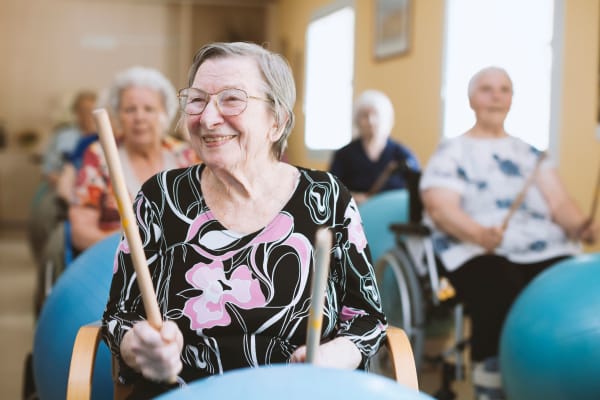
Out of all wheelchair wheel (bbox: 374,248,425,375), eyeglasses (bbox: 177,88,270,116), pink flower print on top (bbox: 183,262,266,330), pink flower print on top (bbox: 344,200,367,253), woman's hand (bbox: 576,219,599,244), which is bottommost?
wheelchair wheel (bbox: 374,248,425,375)

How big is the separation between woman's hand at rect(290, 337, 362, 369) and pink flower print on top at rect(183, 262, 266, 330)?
118mm

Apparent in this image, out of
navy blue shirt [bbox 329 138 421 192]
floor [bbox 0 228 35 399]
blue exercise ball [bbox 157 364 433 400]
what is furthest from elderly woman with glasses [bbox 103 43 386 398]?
navy blue shirt [bbox 329 138 421 192]

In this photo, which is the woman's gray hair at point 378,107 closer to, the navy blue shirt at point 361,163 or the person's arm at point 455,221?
the navy blue shirt at point 361,163

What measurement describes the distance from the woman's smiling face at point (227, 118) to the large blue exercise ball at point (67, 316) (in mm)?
671

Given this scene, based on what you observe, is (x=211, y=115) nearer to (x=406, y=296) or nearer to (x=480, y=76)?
(x=480, y=76)

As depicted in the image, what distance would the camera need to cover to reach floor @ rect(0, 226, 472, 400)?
3309 mm

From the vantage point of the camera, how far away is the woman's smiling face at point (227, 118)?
146cm

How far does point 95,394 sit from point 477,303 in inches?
53.2

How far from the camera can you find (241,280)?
4.69 feet

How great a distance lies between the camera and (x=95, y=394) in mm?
1896

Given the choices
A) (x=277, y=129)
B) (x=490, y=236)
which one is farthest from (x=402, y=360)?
(x=490, y=236)

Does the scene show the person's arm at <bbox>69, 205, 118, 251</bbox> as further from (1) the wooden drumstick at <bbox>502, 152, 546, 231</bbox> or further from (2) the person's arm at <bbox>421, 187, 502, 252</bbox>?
(1) the wooden drumstick at <bbox>502, 152, 546, 231</bbox>

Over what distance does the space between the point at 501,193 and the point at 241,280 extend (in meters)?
1.61

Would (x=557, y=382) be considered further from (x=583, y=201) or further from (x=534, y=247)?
(x=583, y=201)
